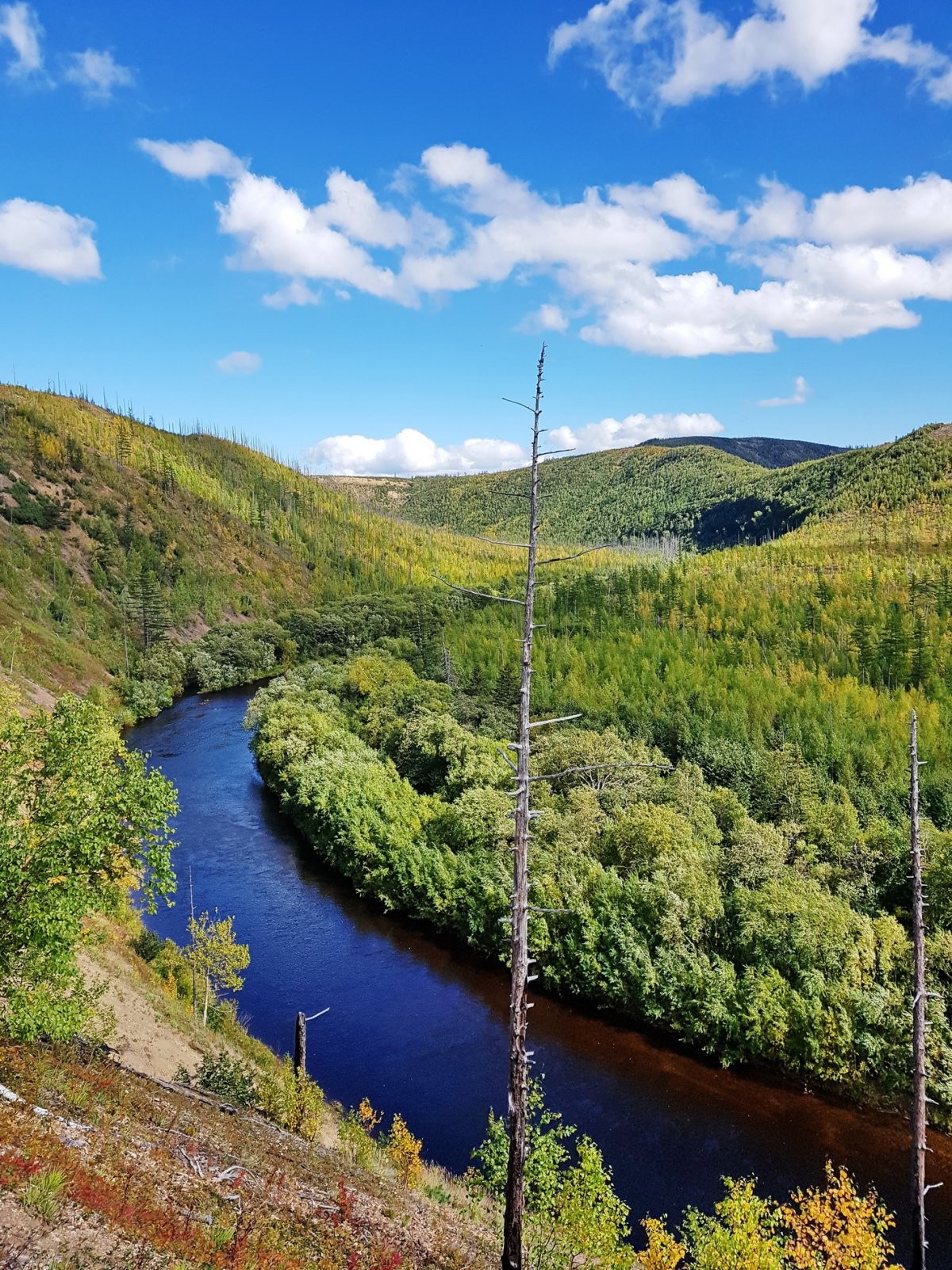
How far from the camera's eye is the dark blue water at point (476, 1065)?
31.2 metres

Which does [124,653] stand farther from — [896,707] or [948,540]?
[948,540]

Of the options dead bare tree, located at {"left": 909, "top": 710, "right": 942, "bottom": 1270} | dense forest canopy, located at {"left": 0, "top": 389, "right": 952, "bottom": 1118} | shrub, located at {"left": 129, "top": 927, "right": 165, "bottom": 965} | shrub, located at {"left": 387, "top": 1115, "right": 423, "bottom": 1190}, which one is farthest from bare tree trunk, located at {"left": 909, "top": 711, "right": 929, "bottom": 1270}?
shrub, located at {"left": 129, "top": 927, "right": 165, "bottom": 965}

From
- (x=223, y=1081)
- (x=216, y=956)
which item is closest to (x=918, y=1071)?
(x=223, y=1081)

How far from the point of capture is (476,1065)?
3700 cm

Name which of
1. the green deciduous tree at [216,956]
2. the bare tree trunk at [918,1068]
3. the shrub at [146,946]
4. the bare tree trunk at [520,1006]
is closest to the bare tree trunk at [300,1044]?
the green deciduous tree at [216,956]

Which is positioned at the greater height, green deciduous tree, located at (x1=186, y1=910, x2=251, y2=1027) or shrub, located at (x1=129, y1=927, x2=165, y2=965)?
green deciduous tree, located at (x1=186, y1=910, x2=251, y2=1027)

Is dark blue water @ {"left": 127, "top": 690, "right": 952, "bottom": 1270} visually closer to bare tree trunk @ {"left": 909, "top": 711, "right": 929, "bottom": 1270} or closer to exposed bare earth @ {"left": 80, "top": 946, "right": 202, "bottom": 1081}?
exposed bare earth @ {"left": 80, "top": 946, "right": 202, "bottom": 1081}

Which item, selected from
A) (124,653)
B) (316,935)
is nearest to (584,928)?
(316,935)

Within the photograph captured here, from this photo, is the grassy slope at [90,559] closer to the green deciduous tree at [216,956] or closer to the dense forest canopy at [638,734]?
the dense forest canopy at [638,734]

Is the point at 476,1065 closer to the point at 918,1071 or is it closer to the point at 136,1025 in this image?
the point at 136,1025

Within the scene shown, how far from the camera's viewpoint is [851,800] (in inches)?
2408

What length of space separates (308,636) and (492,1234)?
128449 mm

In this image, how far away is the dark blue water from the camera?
3116 centimetres

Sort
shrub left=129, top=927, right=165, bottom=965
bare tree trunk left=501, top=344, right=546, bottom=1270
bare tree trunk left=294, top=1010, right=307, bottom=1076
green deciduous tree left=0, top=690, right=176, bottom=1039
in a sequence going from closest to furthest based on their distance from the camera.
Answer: bare tree trunk left=501, top=344, right=546, bottom=1270
green deciduous tree left=0, top=690, right=176, bottom=1039
bare tree trunk left=294, top=1010, right=307, bottom=1076
shrub left=129, top=927, right=165, bottom=965
